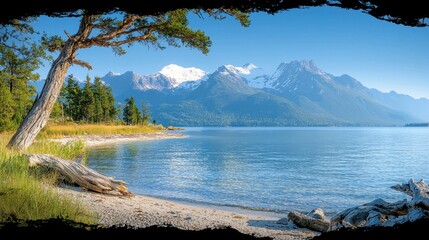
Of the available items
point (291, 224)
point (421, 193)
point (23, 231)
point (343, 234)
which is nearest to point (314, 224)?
point (291, 224)

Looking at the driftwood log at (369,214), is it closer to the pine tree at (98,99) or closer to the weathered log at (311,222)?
the weathered log at (311,222)

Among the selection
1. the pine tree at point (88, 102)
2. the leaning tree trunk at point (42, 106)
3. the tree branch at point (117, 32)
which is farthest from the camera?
the pine tree at point (88, 102)

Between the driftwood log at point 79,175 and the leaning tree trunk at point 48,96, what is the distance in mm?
2253

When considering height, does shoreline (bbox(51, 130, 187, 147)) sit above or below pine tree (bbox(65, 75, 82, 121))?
below

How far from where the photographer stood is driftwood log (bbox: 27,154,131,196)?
11.5 metres

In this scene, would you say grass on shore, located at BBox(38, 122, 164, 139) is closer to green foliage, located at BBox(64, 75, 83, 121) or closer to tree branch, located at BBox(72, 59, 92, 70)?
green foliage, located at BBox(64, 75, 83, 121)

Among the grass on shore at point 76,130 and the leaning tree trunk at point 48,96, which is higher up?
the leaning tree trunk at point 48,96

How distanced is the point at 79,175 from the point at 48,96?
3.84 m

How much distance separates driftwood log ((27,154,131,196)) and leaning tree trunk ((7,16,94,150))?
2253mm

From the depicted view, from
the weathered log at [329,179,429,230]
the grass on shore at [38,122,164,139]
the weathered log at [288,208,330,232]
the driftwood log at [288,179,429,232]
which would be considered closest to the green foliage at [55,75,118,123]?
the grass on shore at [38,122,164,139]

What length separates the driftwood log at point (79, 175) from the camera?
11469 millimetres

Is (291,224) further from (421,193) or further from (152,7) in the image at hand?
(152,7)

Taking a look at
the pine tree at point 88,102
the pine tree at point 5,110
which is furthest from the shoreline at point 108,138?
the pine tree at point 88,102

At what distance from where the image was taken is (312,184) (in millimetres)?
21344
